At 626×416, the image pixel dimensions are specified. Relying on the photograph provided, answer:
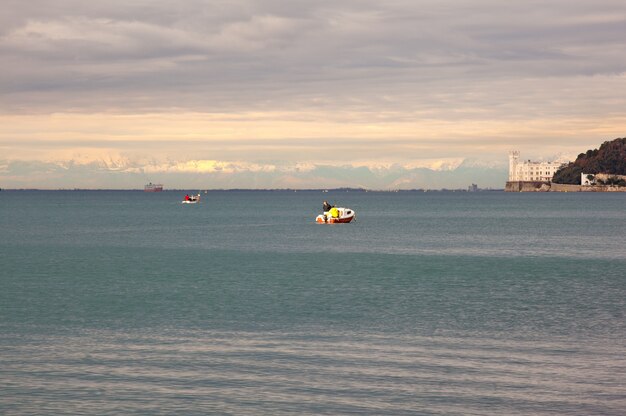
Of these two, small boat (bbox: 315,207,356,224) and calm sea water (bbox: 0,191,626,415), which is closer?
calm sea water (bbox: 0,191,626,415)

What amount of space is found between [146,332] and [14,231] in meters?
117

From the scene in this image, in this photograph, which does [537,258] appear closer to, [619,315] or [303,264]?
[303,264]

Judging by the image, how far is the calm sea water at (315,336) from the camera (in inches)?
1054

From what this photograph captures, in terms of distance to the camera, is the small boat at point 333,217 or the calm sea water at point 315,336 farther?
the small boat at point 333,217

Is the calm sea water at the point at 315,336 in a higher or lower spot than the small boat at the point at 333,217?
lower

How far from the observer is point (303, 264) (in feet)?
274

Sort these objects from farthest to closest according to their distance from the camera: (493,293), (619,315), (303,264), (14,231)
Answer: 1. (14,231)
2. (303,264)
3. (493,293)
4. (619,315)

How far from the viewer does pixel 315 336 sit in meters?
38.8

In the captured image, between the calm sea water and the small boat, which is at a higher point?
the small boat

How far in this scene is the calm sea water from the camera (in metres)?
26.8

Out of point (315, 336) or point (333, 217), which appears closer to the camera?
point (315, 336)

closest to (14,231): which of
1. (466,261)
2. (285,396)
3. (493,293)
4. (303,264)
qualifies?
(303,264)

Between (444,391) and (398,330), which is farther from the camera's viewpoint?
(398,330)

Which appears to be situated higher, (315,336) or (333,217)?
(333,217)
